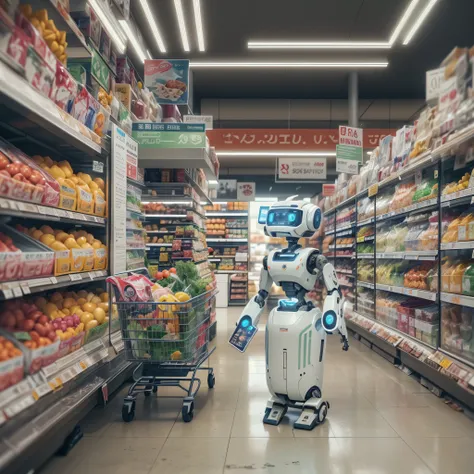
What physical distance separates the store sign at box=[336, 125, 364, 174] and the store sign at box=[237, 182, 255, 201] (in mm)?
5324

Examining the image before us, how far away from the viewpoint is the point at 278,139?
11617 millimetres

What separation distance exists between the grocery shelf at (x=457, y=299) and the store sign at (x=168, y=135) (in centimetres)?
276

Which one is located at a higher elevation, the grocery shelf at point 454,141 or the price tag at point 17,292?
the grocery shelf at point 454,141

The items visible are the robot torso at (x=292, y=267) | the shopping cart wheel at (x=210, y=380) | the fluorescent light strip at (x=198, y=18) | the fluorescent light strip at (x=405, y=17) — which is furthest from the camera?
the fluorescent light strip at (x=405, y=17)

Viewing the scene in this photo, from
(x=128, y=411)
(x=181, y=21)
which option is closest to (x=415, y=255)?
(x=128, y=411)

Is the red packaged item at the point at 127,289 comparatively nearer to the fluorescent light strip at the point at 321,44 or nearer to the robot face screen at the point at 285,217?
the robot face screen at the point at 285,217

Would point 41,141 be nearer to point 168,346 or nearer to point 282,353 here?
point 168,346

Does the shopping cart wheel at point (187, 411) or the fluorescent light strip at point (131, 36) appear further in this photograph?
the fluorescent light strip at point (131, 36)

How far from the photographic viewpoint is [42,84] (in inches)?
105

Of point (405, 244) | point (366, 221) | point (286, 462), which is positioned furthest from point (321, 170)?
point (286, 462)

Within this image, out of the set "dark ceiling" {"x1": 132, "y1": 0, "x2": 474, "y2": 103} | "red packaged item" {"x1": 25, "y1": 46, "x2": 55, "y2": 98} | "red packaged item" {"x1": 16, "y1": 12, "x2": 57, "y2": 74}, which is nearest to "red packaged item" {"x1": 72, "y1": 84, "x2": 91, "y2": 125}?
"red packaged item" {"x1": 25, "y1": 46, "x2": 55, "y2": 98}

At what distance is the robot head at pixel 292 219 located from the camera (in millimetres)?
3816

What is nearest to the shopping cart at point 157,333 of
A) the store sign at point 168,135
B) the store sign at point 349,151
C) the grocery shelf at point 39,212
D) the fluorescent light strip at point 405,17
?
the grocery shelf at point 39,212

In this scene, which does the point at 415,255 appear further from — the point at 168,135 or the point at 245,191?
the point at 245,191
